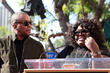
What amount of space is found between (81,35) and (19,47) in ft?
1.96

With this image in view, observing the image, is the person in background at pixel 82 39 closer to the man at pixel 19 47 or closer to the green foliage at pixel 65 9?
the man at pixel 19 47

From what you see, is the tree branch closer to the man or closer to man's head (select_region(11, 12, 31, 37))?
the man

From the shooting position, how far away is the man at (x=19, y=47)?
223 centimetres

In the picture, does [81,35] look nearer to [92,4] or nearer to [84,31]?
[84,31]

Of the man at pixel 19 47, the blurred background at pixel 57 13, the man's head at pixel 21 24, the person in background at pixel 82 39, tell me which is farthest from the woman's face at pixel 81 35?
the blurred background at pixel 57 13

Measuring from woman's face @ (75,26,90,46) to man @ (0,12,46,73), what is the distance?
0.32 metres

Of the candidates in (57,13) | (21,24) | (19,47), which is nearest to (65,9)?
(57,13)

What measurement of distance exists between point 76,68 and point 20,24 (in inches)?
38.0

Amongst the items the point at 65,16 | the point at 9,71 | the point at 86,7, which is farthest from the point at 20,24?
the point at 86,7

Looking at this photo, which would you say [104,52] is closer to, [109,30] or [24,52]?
[24,52]

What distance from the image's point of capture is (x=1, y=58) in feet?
7.64

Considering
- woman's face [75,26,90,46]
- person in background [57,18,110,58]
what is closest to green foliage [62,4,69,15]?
person in background [57,18,110,58]

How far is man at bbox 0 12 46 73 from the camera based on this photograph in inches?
88.0

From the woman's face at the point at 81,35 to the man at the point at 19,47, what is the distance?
0.32 meters
